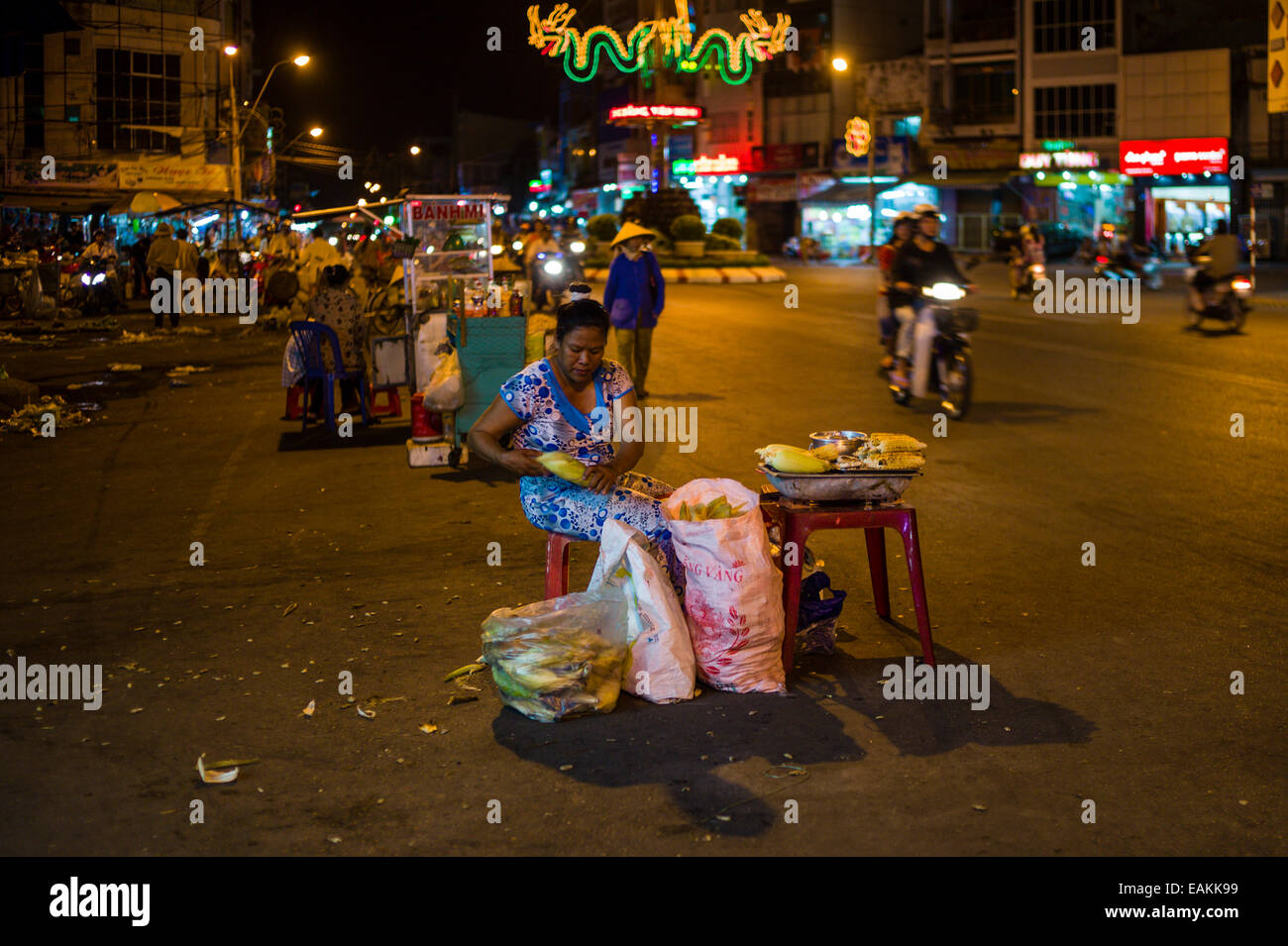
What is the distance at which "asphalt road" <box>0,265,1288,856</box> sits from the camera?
157 inches

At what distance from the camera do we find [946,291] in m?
12.5

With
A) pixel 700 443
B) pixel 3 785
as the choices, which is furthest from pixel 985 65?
pixel 3 785

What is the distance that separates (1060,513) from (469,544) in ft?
11.9

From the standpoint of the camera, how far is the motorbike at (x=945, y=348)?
476 inches

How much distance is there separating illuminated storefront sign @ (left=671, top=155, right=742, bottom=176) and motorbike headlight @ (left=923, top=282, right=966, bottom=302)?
53.0 metres

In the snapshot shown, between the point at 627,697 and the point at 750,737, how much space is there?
597mm

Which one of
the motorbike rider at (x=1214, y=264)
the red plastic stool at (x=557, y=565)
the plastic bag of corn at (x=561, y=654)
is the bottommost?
the plastic bag of corn at (x=561, y=654)

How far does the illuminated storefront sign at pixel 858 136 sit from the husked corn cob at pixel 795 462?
53.5 m

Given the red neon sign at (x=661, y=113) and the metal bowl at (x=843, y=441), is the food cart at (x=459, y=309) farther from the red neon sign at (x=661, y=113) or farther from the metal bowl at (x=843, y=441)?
the red neon sign at (x=661, y=113)

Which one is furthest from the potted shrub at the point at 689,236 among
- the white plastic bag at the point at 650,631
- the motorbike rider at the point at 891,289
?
the white plastic bag at the point at 650,631

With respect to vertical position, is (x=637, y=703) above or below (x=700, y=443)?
below

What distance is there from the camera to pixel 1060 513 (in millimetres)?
Answer: 8211

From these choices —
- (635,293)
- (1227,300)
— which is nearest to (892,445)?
(635,293)

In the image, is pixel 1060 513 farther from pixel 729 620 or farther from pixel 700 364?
pixel 700 364
